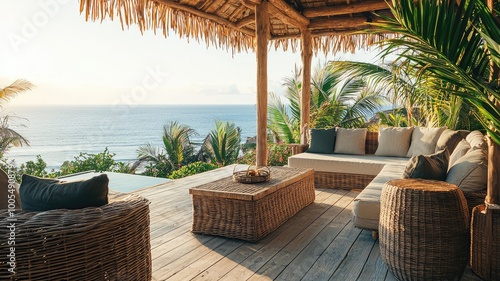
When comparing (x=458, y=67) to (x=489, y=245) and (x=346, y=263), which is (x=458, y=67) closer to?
(x=489, y=245)

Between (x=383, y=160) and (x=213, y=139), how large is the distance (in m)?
4.06

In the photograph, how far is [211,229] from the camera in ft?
10.8

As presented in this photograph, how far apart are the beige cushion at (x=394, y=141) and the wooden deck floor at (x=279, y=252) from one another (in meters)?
1.59

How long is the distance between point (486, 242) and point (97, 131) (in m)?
32.7

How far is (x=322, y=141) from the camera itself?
18.5 ft

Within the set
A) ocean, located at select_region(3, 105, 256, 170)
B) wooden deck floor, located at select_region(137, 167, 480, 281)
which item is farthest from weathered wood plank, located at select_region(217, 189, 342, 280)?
ocean, located at select_region(3, 105, 256, 170)

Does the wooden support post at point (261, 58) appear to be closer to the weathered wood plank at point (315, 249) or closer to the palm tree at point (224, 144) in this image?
the weathered wood plank at point (315, 249)

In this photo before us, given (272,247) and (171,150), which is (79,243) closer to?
(272,247)

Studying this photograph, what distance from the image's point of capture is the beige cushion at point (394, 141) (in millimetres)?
5191

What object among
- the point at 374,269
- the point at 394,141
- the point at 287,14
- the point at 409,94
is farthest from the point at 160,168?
the point at 374,269

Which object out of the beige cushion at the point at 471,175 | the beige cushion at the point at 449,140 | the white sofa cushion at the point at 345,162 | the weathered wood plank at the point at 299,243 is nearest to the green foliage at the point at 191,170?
the white sofa cushion at the point at 345,162

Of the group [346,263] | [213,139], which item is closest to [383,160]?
[346,263]

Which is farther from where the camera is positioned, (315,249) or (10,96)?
(10,96)

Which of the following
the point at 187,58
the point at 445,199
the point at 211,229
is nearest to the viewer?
the point at 445,199
